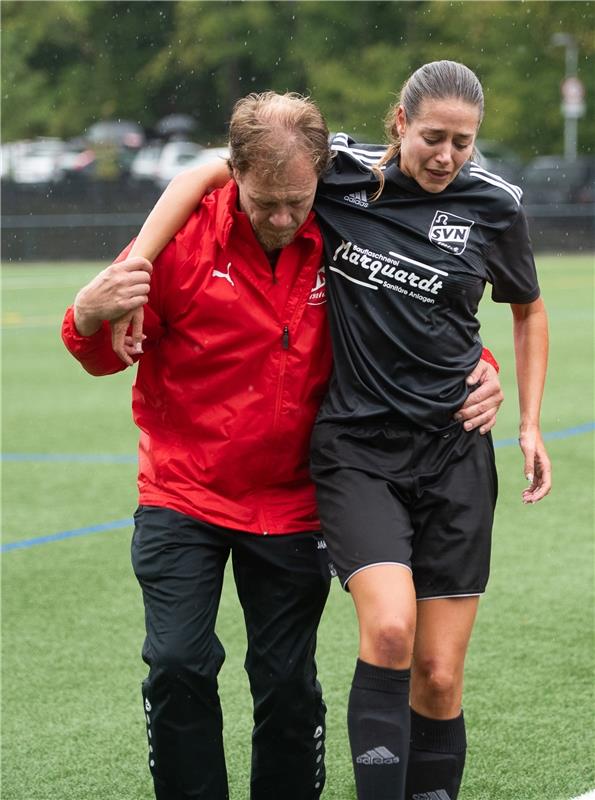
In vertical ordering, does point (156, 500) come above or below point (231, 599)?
above

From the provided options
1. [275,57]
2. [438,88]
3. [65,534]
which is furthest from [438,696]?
[275,57]

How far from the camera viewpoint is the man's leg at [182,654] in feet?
12.1

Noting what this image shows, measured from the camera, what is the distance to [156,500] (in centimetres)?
390

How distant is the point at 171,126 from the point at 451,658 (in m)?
48.4

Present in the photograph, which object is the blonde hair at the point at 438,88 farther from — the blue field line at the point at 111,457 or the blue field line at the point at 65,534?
the blue field line at the point at 111,457

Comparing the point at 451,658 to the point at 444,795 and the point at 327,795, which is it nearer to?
the point at 444,795

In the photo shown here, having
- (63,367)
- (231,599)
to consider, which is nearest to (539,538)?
(231,599)

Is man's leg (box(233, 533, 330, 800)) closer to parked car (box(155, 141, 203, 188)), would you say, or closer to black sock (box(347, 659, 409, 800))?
black sock (box(347, 659, 409, 800))

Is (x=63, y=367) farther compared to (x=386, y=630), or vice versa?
(x=63, y=367)

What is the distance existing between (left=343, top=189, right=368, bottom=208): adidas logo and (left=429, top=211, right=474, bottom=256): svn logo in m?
0.19

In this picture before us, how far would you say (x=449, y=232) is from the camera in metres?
3.79

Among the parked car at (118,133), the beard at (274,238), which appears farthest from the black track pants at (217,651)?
the parked car at (118,133)

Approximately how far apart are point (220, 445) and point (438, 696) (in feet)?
2.91

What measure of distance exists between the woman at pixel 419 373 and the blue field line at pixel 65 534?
4.15m
